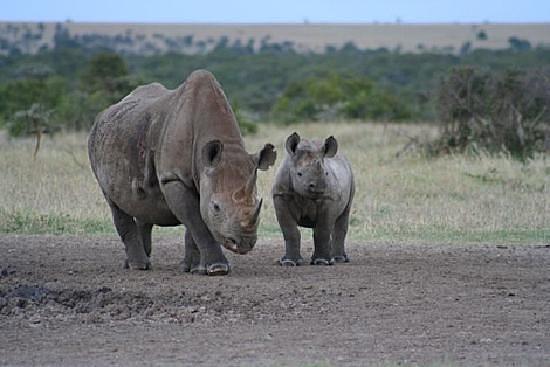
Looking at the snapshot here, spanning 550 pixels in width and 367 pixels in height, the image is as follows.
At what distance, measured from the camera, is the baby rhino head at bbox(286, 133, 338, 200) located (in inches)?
461

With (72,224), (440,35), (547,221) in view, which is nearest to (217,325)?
(72,224)

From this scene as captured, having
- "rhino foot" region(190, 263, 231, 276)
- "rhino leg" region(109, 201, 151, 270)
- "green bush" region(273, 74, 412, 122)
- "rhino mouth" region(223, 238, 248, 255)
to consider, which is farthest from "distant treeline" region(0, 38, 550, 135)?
"rhino mouth" region(223, 238, 248, 255)

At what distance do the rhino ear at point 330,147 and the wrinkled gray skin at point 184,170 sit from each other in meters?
1.60

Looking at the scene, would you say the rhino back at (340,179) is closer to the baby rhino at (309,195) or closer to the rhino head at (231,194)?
the baby rhino at (309,195)

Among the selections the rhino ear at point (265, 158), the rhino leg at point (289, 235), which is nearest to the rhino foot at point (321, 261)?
the rhino leg at point (289, 235)

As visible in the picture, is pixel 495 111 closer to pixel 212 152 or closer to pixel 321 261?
pixel 321 261

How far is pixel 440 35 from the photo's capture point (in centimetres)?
11206

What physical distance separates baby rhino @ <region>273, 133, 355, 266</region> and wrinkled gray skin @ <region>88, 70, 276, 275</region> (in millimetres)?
1250

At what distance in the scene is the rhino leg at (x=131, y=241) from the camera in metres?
11.5

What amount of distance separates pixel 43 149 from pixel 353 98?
651 inches

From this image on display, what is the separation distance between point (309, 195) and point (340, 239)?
39.4 inches

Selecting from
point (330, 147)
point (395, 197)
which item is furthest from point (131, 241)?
point (395, 197)

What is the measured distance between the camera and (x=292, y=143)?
12.0 m

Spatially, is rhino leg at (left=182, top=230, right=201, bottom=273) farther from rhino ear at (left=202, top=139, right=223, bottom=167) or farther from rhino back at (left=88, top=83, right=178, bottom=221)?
rhino ear at (left=202, top=139, right=223, bottom=167)
